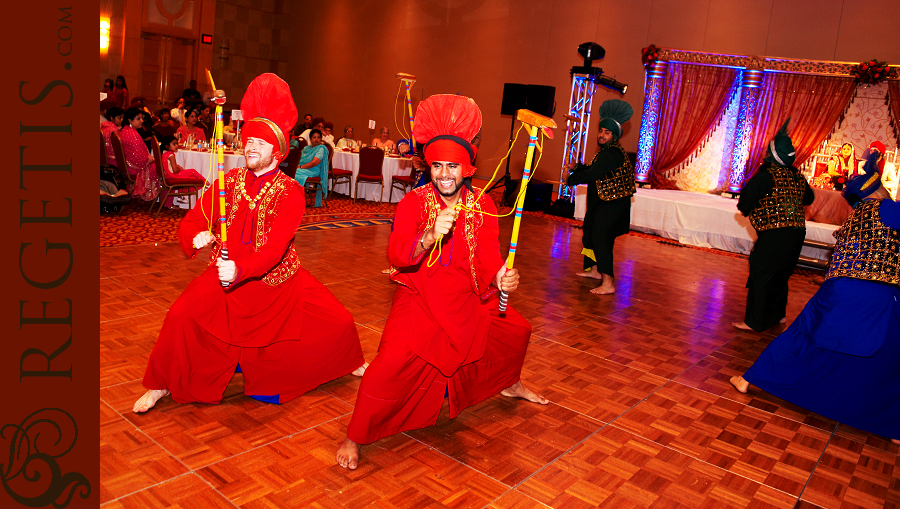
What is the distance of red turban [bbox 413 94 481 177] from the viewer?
2449 mm

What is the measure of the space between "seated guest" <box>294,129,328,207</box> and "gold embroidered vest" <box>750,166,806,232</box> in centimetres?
606

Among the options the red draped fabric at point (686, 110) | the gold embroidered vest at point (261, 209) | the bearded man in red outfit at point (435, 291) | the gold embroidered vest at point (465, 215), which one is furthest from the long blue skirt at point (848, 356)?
the red draped fabric at point (686, 110)

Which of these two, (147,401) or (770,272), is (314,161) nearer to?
(770,272)

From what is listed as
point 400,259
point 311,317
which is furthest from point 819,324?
point 311,317

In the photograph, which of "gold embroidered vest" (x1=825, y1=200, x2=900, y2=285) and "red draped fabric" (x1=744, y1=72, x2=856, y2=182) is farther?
"red draped fabric" (x1=744, y1=72, x2=856, y2=182)

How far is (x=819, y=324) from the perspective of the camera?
3436mm

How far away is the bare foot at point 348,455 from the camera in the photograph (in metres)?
2.48

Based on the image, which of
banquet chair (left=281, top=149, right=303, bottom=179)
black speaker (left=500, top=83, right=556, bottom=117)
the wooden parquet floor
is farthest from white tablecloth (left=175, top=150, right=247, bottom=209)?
black speaker (left=500, top=83, right=556, bottom=117)

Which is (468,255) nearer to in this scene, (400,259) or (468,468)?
(400,259)

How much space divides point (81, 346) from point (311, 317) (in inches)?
65.4

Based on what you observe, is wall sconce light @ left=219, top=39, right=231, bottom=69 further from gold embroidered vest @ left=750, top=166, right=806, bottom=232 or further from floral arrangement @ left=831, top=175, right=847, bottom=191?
gold embroidered vest @ left=750, top=166, right=806, bottom=232

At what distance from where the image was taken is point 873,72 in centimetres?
959

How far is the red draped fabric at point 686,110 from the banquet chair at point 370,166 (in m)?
5.35

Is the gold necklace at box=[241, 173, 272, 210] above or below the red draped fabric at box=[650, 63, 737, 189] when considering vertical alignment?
below
